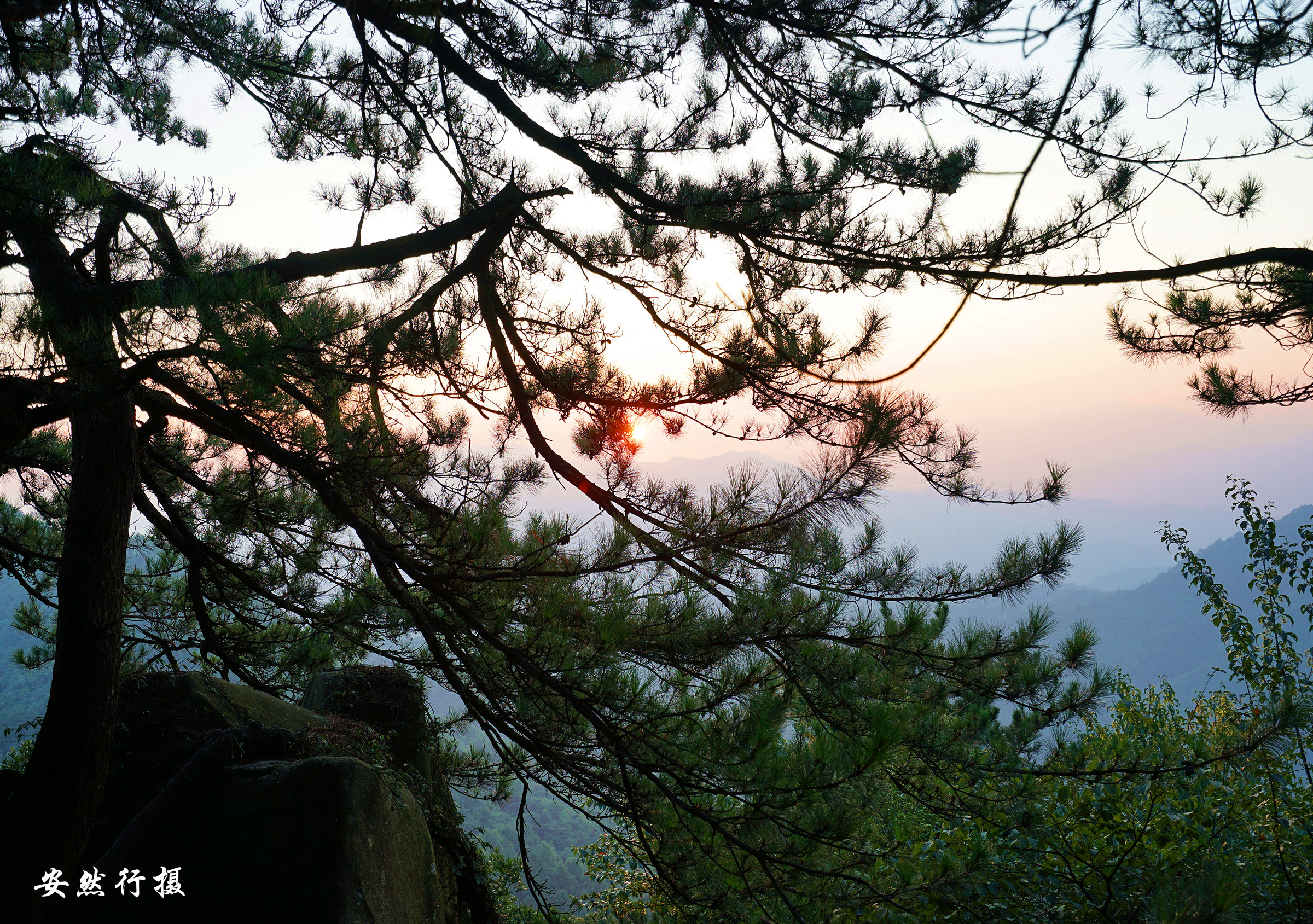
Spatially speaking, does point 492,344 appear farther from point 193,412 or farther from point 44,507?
point 44,507

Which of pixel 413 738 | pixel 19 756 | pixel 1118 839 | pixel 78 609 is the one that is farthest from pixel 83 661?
pixel 1118 839

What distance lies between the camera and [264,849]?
2307 mm

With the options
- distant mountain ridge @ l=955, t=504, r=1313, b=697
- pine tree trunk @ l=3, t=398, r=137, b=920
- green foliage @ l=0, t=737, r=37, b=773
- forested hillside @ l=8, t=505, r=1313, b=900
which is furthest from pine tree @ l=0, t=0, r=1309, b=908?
distant mountain ridge @ l=955, t=504, r=1313, b=697

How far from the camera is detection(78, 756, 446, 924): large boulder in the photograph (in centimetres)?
222

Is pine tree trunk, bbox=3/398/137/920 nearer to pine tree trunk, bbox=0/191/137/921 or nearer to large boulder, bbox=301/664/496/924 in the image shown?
pine tree trunk, bbox=0/191/137/921

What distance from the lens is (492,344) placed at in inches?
122

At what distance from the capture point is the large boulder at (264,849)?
222 cm

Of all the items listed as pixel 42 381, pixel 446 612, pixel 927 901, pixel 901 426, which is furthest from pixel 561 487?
pixel 927 901

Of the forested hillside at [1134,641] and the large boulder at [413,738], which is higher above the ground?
the forested hillside at [1134,641]

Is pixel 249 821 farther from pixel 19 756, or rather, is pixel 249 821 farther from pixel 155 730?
pixel 19 756

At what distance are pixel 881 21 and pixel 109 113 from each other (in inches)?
142

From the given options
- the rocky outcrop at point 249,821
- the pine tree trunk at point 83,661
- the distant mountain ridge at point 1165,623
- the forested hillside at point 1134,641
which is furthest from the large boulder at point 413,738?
the distant mountain ridge at point 1165,623

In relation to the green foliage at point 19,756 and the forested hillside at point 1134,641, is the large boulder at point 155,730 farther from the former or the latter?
the forested hillside at point 1134,641

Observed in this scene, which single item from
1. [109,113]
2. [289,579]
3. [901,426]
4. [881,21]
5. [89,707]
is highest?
[109,113]
